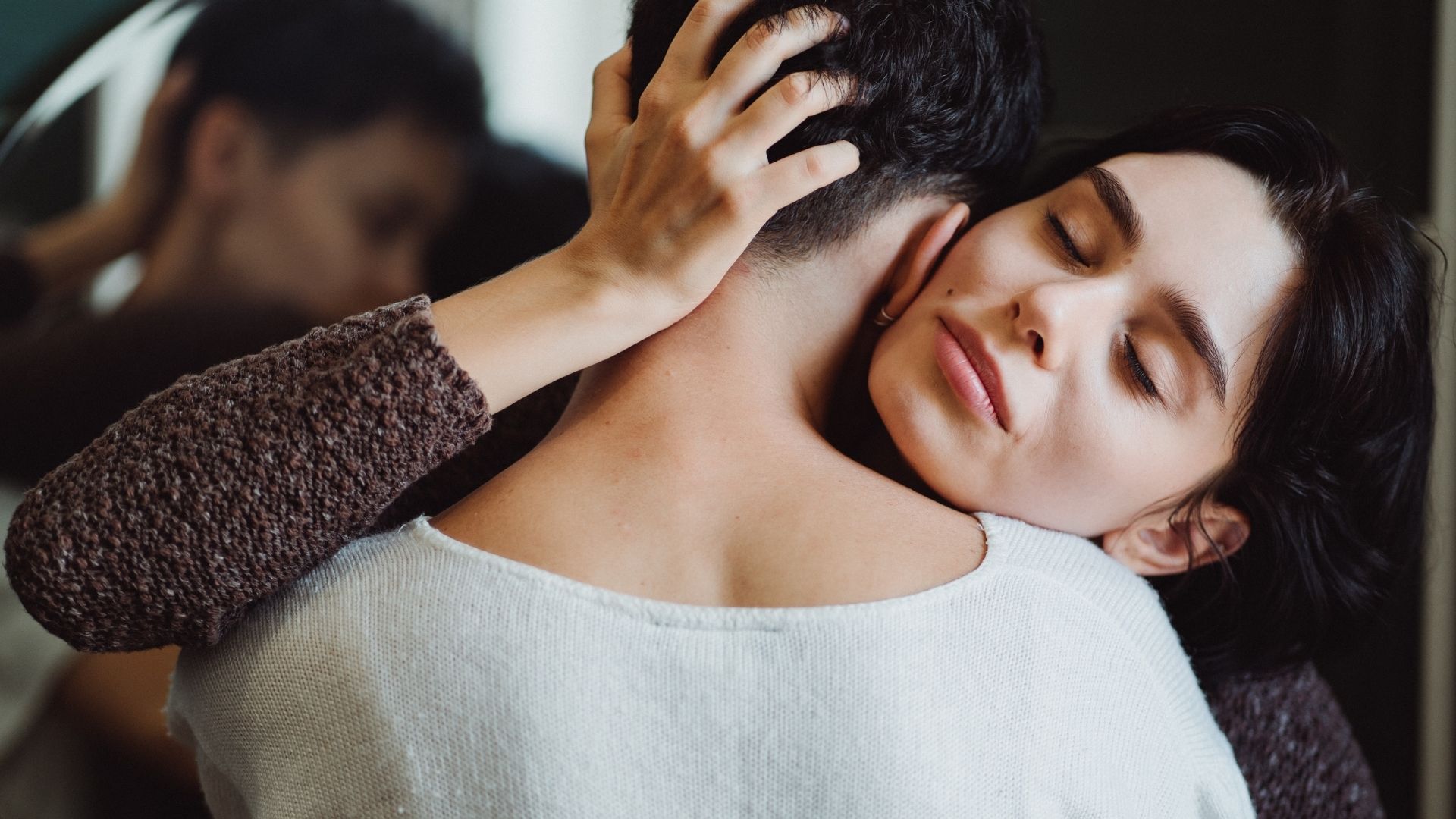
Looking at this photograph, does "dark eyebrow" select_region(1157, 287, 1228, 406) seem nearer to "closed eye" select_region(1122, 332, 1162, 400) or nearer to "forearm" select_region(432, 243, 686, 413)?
"closed eye" select_region(1122, 332, 1162, 400)

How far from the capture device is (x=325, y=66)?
4.30 ft

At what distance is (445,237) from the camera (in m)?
1.35

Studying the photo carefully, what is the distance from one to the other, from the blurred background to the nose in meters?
0.57

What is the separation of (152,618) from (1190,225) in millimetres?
797

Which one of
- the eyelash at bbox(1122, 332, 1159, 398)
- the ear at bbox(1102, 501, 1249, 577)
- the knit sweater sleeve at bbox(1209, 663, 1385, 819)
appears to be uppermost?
the eyelash at bbox(1122, 332, 1159, 398)

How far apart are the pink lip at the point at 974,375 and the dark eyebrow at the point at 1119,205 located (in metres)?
0.15

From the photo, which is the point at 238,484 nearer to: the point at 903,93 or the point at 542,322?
the point at 542,322

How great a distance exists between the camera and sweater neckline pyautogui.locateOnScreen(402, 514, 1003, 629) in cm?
60

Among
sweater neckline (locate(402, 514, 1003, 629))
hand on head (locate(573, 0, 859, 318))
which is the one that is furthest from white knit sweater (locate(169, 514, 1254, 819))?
hand on head (locate(573, 0, 859, 318))

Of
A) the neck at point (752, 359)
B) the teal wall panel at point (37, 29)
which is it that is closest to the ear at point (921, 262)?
the neck at point (752, 359)

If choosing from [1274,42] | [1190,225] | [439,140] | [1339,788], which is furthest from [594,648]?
[1274,42]

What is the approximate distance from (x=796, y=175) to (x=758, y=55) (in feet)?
0.30

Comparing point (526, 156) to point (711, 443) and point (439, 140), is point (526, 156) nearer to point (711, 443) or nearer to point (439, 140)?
point (439, 140)

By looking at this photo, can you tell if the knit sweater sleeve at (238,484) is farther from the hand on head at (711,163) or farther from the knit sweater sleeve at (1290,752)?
the knit sweater sleeve at (1290,752)
